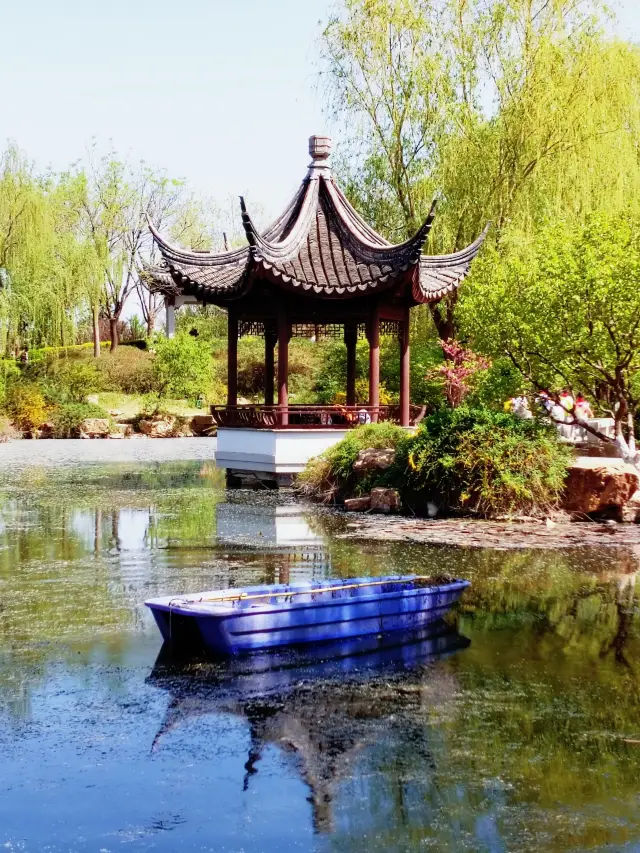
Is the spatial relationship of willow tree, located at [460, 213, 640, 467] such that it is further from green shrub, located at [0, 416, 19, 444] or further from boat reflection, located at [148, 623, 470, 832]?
green shrub, located at [0, 416, 19, 444]

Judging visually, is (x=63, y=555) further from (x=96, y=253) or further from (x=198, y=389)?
(x=96, y=253)

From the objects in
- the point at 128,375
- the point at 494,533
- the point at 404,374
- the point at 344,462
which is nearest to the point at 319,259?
the point at 404,374

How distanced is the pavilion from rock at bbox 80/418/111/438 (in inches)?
475

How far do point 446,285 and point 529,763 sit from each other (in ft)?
53.1

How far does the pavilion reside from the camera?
62.8 ft

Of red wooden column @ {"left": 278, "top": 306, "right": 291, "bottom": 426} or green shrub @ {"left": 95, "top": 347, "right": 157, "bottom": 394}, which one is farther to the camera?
green shrub @ {"left": 95, "top": 347, "right": 157, "bottom": 394}

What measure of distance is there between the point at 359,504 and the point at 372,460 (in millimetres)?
969

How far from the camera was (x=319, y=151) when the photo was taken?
21.4 meters

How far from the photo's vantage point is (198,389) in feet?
Result: 120

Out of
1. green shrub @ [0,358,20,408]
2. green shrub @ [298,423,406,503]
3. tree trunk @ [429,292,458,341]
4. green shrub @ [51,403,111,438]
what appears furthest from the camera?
green shrub @ [0,358,20,408]

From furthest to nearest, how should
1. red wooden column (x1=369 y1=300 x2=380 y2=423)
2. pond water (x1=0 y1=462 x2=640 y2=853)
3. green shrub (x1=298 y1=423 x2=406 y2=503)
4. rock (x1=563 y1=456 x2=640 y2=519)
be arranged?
red wooden column (x1=369 y1=300 x2=380 y2=423) → green shrub (x1=298 y1=423 x2=406 y2=503) → rock (x1=563 y1=456 x2=640 y2=519) → pond water (x1=0 y1=462 x2=640 y2=853)

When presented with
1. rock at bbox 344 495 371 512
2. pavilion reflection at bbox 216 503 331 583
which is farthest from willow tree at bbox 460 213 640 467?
pavilion reflection at bbox 216 503 331 583

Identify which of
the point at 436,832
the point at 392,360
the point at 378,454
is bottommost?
the point at 436,832

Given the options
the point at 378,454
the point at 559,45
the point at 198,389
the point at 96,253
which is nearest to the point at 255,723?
the point at 378,454
